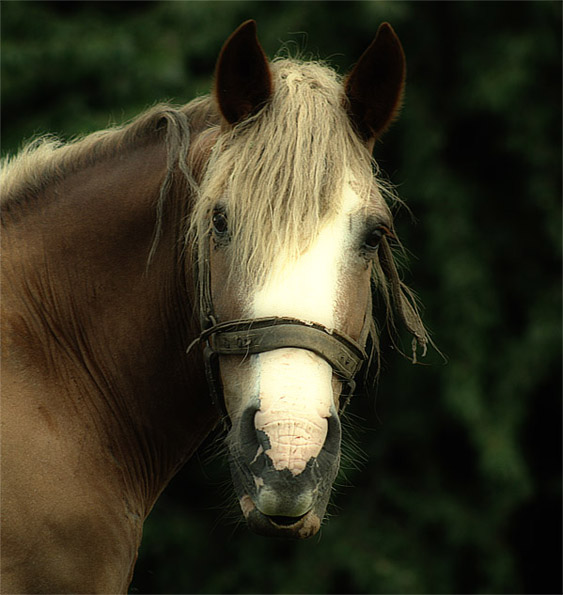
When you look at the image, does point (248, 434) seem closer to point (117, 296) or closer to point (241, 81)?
point (117, 296)

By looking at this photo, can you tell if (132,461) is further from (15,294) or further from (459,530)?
(459,530)

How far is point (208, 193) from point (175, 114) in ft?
1.58

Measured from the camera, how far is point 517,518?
24.1ft

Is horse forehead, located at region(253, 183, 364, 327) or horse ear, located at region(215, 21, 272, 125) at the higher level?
horse ear, located at region(215, 21, 272, 125)

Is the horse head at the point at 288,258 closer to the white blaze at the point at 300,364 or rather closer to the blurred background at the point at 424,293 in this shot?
the white blaze at the point at 300,364

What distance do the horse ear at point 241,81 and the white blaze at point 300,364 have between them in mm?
486

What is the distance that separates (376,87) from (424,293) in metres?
4.84

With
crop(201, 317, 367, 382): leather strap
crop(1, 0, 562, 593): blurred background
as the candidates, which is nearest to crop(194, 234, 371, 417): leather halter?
crop(201, 317, 367, 382): leather strap

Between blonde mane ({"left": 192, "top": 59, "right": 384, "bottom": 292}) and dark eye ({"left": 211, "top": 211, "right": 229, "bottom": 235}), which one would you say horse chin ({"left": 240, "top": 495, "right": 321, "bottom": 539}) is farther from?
dark eye ({"left": 211, "top": 211, "right": 229, "bottom": 235})

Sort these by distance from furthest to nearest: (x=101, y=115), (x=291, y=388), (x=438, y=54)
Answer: (x=438, y=54) → (x=101, y=115) → (x=291, y=388)

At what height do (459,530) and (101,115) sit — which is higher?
(101,115)

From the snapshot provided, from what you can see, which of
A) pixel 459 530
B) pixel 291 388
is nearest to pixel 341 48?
pixel 459 530

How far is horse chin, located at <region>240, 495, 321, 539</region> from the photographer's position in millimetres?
1945

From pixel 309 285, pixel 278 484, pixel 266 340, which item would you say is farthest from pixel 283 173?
pixel 278 484
